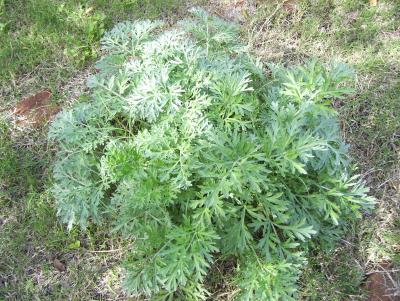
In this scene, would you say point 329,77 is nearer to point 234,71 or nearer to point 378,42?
point 234,71

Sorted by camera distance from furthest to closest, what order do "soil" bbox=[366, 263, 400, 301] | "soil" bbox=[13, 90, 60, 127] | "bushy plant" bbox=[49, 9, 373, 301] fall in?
"soil" bbox=[13, 90, 60, 127] → "soil" bbox=[366, 263, 400, 301] → "bushy plant" bbox=[49, 9, 373, 301]

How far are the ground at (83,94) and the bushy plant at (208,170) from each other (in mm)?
279

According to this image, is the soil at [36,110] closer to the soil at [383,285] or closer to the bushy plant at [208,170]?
the bushy plant at [208,170]

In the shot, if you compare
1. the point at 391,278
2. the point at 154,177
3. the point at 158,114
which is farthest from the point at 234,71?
the point at 391,278

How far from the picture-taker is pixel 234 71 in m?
2.94

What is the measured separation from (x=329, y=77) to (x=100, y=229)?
1.86m

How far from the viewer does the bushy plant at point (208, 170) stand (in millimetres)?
2488

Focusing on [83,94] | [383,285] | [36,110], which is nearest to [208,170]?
[383,285]

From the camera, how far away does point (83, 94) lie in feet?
12.3

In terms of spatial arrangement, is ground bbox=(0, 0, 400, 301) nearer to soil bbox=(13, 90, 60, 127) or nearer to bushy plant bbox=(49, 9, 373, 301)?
soil bbox=(13, 90, 60, 127)

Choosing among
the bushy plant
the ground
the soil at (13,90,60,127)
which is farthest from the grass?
the soil at (13,90,60,127)

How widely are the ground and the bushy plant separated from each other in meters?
0.28

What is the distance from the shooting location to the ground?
3.00 m

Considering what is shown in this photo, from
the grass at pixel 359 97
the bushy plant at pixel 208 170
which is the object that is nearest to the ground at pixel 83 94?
the grass at pixel 359 97
